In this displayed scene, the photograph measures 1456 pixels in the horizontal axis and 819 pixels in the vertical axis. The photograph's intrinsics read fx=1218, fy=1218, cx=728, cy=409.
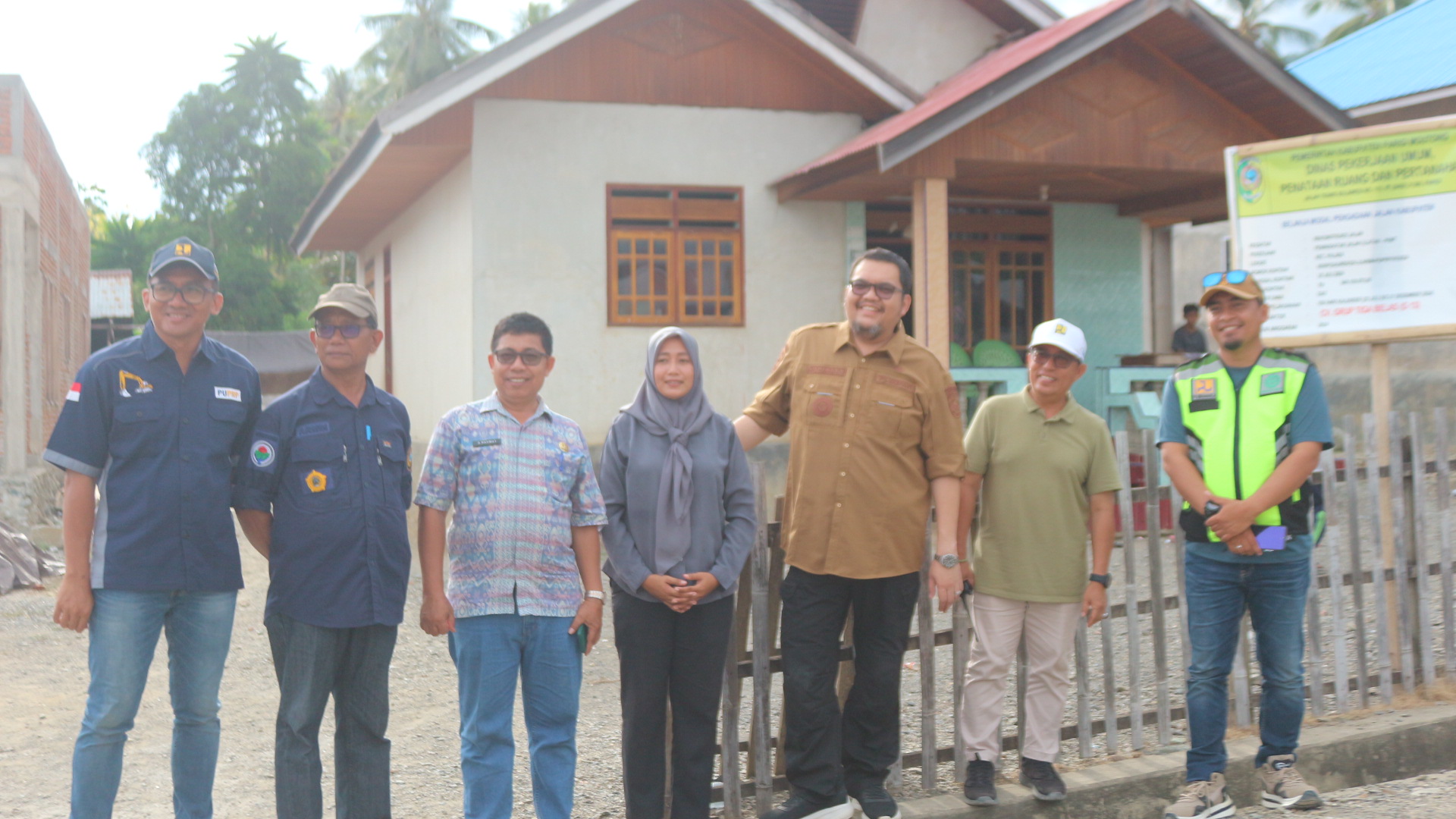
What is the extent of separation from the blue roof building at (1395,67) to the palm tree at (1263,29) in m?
21.1

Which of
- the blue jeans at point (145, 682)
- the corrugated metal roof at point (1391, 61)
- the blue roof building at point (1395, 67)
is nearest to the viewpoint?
the blue jeans at point (145, 682)

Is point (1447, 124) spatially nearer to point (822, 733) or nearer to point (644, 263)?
point (822, 733)

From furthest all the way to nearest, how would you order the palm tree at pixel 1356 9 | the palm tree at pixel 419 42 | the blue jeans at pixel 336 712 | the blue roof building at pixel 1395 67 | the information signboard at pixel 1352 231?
the palm tree at pixel 419 42 → the palm tree at pixel 1356 9 → the blue roof building at pixel 1395 67 → the information signboard at pixel 1352 231 → the blue jeans at pixel 336 712

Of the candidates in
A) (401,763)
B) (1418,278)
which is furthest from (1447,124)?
(401,763)

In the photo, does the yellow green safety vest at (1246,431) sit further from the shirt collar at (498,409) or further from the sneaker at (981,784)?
the shirt collar at (498,409)

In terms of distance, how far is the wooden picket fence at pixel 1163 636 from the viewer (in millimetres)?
4355

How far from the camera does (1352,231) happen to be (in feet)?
19.4

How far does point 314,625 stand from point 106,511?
70cm

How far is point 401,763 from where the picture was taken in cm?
537

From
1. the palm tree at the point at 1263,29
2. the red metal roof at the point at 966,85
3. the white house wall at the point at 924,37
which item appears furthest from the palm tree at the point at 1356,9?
the red metal roof at the point at 966,85

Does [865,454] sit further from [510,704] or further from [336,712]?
[336,712]

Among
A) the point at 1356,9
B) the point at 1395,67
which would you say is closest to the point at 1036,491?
the point at 1395,67

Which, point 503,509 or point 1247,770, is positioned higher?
point 503,509

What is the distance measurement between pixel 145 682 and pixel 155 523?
19.7 inches
